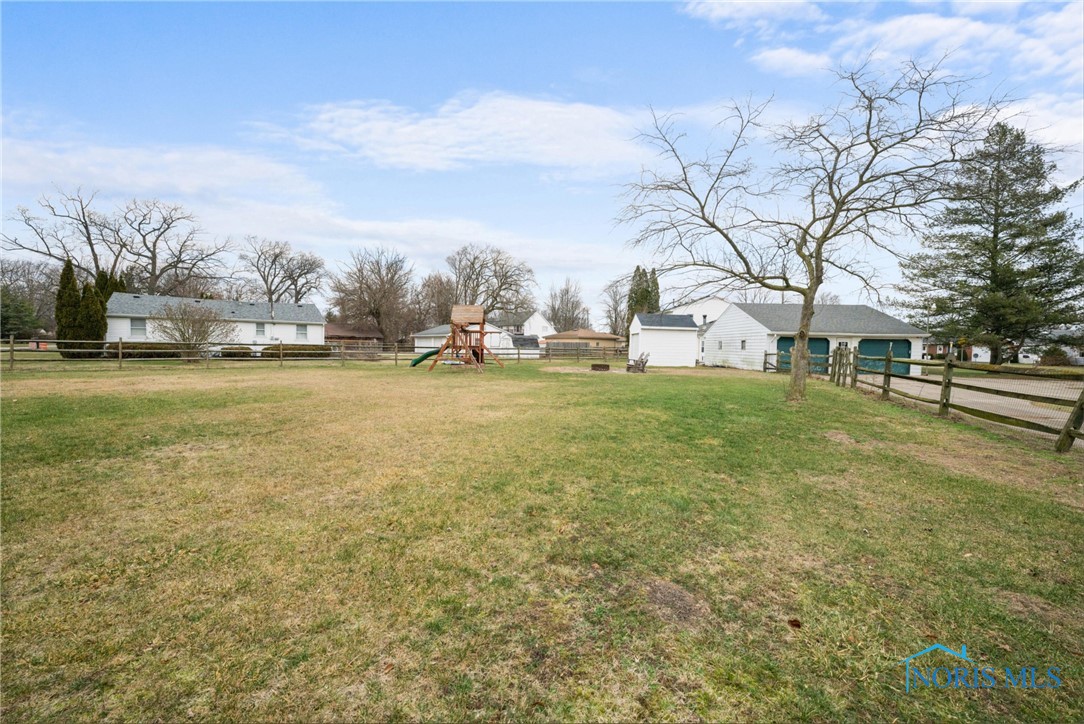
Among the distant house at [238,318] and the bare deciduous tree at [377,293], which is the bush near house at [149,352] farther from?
the bare deciduous tree at [377,293]

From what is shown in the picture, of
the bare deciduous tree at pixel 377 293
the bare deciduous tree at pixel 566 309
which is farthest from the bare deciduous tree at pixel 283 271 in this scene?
the bare deciduous tree at pixel 566 309

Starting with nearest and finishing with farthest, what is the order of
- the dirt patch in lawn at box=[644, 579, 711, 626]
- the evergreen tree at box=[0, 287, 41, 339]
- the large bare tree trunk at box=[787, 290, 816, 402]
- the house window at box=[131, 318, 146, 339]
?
the dirt patch in lawn at box=[644, 579, 711, 626], the large bare tree trunk at box=[787, 290, 816, 402], the house window at box=[131, 318, 146, 339], the evergreen tree at box=[0, 287, 41, 339]

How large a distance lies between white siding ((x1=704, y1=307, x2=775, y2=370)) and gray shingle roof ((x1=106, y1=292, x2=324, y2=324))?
31.8m

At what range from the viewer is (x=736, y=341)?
97.4 ft

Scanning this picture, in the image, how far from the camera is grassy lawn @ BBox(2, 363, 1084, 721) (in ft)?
6.41

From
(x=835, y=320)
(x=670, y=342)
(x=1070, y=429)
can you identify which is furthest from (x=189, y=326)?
(x=835, y=320)

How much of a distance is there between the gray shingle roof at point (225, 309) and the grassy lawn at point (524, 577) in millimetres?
28857

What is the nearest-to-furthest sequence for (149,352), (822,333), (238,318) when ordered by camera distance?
(149,352) → (822,333) → (238,318)

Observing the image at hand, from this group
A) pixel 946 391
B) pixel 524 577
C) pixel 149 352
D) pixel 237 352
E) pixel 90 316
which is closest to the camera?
pixel 524 577

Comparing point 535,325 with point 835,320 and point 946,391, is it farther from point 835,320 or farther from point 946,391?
point 946,391

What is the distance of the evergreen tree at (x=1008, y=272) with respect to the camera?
2133cm

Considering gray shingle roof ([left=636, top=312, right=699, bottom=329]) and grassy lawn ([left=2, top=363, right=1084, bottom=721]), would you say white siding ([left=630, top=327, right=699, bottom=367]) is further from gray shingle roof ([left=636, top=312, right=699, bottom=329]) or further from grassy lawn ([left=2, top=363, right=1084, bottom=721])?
grassy lawn ([left=2, top=363, right=1084, bottom=721])

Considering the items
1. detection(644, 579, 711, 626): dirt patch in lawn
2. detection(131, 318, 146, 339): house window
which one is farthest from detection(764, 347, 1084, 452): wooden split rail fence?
detection(131, 318, 146, 339): house window

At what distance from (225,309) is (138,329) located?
4972 millimetres
